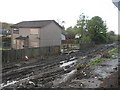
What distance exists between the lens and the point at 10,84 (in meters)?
15.6

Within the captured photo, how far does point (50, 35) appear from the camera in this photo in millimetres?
52469

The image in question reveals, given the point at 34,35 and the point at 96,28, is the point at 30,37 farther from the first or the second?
the point at 96,28

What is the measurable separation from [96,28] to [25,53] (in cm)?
4719

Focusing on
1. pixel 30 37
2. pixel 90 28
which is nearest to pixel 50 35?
pixel 30 37

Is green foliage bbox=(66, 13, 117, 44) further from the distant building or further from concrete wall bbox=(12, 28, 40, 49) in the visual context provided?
concrete wall bbox=(12, 28, 40, 49)

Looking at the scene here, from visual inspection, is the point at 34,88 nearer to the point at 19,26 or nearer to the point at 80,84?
the point at 80,84

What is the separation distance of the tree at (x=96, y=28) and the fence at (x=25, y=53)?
114ft

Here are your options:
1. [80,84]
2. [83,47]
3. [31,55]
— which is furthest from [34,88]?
[83,47]

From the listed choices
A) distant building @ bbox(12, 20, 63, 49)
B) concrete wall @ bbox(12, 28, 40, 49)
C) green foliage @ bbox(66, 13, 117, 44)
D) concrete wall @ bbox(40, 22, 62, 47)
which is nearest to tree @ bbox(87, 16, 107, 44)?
green foliage @ bbox(66, 13, 117, 44)

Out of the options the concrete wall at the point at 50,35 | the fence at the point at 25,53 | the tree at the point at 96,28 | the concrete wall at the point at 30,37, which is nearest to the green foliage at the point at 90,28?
the tree at the point at 96,28

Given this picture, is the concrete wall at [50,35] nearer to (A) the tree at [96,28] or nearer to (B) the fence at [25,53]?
(B) the fence at [25,53]

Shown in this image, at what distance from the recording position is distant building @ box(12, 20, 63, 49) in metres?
48.9

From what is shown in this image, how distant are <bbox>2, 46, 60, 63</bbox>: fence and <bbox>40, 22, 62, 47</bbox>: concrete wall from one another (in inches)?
314

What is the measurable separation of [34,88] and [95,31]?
64334 mm
